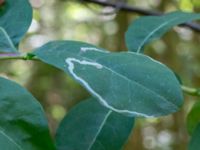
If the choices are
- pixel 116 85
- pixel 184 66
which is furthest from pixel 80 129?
pixel 184 66

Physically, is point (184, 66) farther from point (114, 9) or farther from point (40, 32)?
point (114, 9)

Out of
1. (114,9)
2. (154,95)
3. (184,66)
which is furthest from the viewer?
(184,66)

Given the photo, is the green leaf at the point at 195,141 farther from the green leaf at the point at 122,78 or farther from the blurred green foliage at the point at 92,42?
the blurred green foliage at the point at 92,42

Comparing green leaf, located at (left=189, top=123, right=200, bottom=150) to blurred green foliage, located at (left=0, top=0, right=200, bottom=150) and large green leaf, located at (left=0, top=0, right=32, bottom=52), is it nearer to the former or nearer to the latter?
large green leaf, located at (left=0, top=0, right=32, bottom=52)

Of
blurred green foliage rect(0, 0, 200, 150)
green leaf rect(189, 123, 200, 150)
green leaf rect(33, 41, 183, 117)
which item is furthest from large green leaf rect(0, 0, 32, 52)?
blurred green foliage rect(0, 0, 200, 150)

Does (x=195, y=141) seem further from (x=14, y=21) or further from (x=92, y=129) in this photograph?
(x=14, y=21)

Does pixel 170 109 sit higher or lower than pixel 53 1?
higher

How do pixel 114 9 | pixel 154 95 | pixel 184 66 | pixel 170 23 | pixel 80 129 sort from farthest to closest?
pixel 184 66 < pixel 114 9 < pixel 170 23 < pixel 80 129 < pixel 154 95
